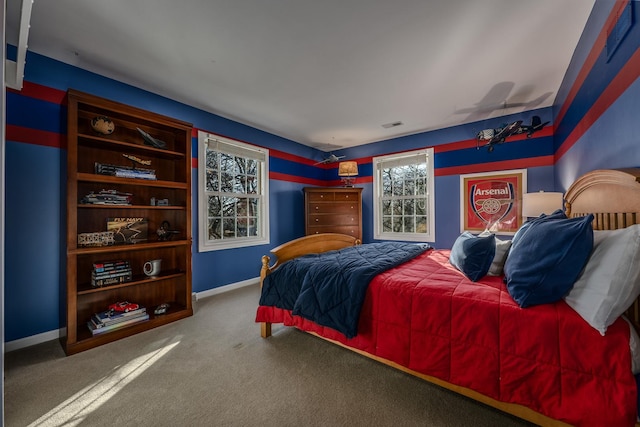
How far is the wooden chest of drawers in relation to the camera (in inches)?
184

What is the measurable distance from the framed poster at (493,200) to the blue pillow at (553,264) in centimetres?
272

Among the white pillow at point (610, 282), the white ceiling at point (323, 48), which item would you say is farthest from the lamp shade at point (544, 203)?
the white pillow at point (610, 282)

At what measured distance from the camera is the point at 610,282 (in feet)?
3.58

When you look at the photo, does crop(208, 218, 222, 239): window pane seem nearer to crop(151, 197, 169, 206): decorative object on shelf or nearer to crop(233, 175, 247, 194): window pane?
crop(233, 175, 247, 194): window pane

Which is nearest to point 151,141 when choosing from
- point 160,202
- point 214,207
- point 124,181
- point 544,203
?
point 124,181

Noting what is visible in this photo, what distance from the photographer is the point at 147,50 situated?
226 cm

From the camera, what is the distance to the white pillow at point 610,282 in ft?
3.48

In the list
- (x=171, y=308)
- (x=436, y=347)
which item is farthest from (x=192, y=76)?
(x=436, y=347)

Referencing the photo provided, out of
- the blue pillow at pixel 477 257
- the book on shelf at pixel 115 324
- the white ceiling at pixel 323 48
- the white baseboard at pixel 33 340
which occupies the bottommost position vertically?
the white baseboard at pixel 33 340

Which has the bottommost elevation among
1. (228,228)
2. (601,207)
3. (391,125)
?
(228,228)

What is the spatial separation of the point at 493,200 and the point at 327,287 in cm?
331

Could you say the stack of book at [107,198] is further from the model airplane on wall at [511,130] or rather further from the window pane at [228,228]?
the model airplane on wall at [511,130]

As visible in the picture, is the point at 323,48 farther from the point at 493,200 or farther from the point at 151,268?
the point at 493,200

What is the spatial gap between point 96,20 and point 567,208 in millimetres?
4065
